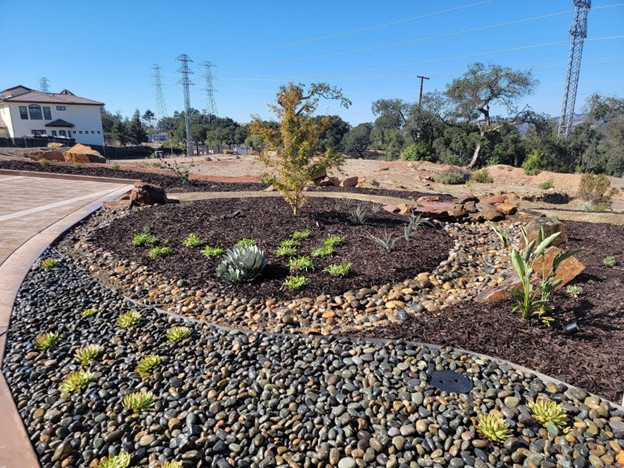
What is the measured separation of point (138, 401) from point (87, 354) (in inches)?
39.7

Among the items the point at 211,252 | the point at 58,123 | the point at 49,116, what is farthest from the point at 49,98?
the point at 211,252

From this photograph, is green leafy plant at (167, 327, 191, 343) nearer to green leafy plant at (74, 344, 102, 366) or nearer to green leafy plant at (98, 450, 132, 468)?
green leafy plant at (74, 344, 102, 366)

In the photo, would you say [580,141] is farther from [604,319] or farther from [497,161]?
[604,319]

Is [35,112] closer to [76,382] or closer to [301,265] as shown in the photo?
[301,265]

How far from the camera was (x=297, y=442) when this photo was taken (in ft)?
8.14

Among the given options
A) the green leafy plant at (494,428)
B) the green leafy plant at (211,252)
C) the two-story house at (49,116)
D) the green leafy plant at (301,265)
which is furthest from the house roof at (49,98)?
the green leafy plant at (494,428)

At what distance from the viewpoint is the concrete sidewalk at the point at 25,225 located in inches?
102

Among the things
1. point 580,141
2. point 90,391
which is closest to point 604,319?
point 90,391

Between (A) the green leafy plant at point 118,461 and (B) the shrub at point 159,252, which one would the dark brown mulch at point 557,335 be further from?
(B) the shrub at point 159,252

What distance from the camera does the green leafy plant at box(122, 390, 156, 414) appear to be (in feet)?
9.16

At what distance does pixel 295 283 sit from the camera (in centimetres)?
464

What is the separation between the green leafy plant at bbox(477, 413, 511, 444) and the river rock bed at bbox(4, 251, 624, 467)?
1.7 inches

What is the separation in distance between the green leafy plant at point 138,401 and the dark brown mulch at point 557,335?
2125mm

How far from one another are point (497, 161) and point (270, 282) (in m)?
28.0
